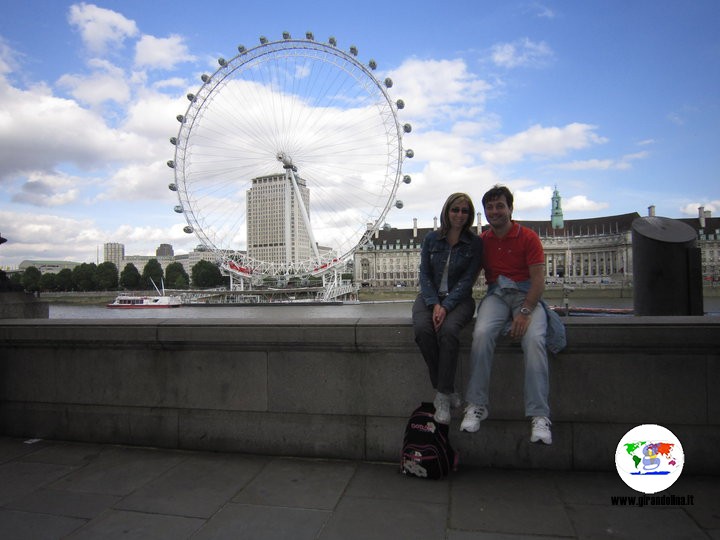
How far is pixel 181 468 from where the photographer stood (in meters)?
3.74

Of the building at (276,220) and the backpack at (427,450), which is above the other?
the building at (276,220)

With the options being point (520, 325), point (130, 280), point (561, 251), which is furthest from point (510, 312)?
point (561, 251)

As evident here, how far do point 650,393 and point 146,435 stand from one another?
3957 millimetres

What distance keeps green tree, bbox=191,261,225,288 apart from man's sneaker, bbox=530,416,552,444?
117404 mm

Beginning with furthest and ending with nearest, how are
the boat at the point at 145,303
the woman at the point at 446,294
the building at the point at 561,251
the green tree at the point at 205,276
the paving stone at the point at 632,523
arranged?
the building at the point at 561,251 < the green tree at the point at 205,276 < the boat at the point at 145,303 < the woman at the point at 446,294 < the paving stone at the point at 632,523

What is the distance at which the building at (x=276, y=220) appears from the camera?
53.2 meters

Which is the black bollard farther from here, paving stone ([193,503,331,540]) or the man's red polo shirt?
paving stone ([193,503,331,540])

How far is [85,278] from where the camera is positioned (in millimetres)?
116812

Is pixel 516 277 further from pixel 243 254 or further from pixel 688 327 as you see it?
pixel 243 254

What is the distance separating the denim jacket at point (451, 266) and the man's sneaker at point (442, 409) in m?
0.62

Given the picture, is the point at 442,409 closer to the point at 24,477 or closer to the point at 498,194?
the point at 498,194

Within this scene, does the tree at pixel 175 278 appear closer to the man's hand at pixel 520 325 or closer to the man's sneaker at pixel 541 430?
the man's hand at pixel 520 325

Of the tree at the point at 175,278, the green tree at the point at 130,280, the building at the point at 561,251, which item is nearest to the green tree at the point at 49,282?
the green tree at the point at 130,280

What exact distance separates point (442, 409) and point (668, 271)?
3108 millimetres
